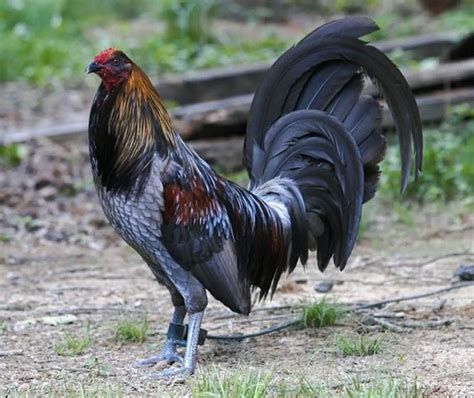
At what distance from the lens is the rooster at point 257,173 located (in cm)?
508

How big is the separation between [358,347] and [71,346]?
1.58 m

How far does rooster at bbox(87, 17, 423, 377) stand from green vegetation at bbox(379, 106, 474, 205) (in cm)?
368

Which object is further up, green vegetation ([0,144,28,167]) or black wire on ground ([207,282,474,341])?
green vegetation ([0,144,28,167])

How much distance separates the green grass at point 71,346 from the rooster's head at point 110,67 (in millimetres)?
1464

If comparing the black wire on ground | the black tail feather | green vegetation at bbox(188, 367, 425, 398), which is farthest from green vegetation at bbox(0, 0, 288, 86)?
green vegetation at bbox(188, 367, 425, 398)

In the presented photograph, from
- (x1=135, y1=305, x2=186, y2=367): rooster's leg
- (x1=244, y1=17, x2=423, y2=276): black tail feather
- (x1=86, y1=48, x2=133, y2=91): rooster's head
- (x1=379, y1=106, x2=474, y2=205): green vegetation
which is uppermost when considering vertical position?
(x1=86, y1=48, x2=133, y2=91): rooster's head

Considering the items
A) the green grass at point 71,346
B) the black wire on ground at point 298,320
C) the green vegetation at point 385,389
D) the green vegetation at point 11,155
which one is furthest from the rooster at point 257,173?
the green vegetation at point 11,155

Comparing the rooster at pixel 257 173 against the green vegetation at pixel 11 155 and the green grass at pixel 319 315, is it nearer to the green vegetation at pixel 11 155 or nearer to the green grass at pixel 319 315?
the green grass at pixel 319 315

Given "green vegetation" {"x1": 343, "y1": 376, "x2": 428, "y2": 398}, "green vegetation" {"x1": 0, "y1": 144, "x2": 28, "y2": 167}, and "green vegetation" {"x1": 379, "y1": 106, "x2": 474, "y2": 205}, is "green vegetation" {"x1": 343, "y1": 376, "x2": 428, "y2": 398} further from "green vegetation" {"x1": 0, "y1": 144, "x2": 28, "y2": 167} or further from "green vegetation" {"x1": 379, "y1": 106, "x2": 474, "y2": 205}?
"green vegetation" {"x1": 0, "y1": 144, "x2": 28, "y2": 167}

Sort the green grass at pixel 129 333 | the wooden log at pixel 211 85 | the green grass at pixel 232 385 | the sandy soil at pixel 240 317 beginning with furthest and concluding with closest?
the wooden log at pixel 211 85, the green grass at pixel 129 333, the sandy soil at pixel 240 317, the green grass at pixel 232 385

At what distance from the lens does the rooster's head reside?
16.5ft

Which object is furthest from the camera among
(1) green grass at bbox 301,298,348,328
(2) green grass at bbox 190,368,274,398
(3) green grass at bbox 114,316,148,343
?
(1) green grass at bbox 301,298,348,328

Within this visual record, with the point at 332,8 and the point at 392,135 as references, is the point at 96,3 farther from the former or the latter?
the point at 392,135

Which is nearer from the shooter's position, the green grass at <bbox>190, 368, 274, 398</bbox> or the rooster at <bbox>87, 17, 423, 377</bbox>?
the green grass at <bbox>190, 368, 274, 398</bbox>
